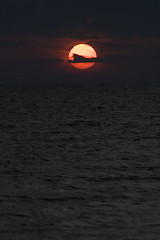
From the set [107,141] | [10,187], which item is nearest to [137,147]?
[107,141]

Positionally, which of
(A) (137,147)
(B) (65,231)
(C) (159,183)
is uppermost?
(A) (137,147)

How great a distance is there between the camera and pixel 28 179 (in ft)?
54.3

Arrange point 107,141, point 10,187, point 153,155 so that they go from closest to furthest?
point 10,187 → point 153,155 → point 107,141

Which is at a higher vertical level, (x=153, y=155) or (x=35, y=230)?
(x=153, y=155)

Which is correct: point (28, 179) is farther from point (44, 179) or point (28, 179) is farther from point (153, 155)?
point (153, 155)

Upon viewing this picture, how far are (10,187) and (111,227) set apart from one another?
5.67 m

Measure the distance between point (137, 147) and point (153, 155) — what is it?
131 inches

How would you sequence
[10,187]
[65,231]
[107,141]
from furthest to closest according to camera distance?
[107,141], [10,187], [65,231]

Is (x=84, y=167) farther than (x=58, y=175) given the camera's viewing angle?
Yes

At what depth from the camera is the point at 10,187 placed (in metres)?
15.2

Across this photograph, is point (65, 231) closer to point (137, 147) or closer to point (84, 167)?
point (84, 167)

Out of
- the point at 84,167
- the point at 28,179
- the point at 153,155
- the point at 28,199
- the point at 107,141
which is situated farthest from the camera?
the point at 107,141

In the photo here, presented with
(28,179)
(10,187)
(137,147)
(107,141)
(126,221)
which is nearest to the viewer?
(126,221)

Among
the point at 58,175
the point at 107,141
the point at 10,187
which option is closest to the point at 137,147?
the point at 107,141
